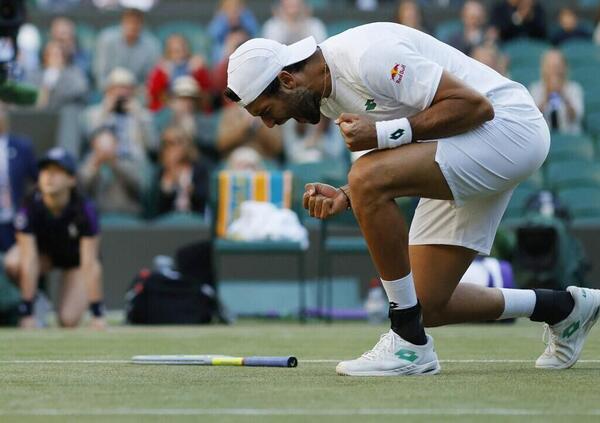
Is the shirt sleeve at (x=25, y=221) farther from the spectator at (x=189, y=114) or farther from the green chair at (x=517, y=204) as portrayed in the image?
the green chair at (x=517, y=204)

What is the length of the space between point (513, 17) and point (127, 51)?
4480mm

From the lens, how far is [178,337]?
947cm

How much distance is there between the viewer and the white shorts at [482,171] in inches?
226

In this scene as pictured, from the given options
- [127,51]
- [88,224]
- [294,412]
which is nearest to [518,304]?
[294,412]

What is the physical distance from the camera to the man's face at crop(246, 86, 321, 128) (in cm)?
580

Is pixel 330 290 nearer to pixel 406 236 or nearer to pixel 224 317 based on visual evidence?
pixel 224 317

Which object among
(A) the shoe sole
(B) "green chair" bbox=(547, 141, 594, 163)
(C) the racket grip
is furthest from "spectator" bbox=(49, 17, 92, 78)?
(A) the shoe sole

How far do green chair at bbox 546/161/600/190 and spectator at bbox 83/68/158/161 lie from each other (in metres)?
4.11

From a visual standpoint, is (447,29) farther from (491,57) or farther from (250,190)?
(250,190)

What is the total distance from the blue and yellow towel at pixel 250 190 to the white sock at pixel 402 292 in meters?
7.04

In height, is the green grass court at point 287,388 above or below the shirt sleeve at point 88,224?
below

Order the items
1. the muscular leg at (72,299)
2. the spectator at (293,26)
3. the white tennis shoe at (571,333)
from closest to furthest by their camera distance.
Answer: the white tennis shoe at (571,333) → the muscular leg at (72,299) → the spectator at (293,26)

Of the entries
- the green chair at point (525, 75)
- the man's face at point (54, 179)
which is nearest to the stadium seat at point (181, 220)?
the man's face at point (54, 179)

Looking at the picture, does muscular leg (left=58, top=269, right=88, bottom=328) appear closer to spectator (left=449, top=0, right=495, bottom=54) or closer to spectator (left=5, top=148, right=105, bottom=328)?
spectator (left=5, top=148, right=105, bottom=328)
